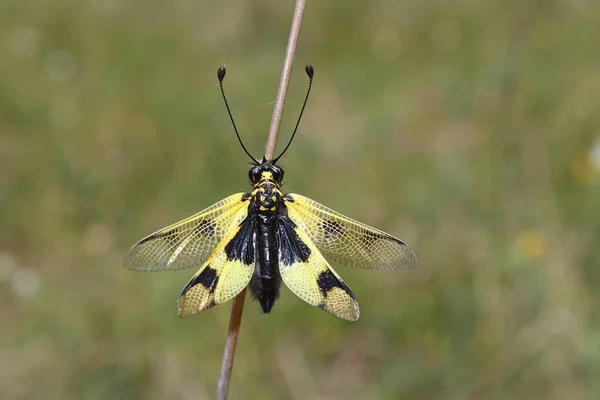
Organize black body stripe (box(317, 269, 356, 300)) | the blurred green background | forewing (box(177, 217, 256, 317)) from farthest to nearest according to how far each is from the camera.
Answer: the blurred green background, black body stripe (box(317, 269, 356, 300)), forewing (box(177, 217, 256, 317))

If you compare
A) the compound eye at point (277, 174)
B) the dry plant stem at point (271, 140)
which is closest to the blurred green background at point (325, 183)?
the compound eye at point (277, 174)

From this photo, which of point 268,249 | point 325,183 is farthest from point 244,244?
point 325,183

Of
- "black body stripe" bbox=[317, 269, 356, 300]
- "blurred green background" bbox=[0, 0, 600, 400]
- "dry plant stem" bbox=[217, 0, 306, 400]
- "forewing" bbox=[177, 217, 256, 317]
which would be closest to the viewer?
"dry plant stem" bbox=[217, 0, 306, 400]

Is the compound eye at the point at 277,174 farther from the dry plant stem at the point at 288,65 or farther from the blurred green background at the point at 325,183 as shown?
the blurred green background at the point at 325,183

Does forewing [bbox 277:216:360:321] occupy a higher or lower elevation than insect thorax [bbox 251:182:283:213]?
lower

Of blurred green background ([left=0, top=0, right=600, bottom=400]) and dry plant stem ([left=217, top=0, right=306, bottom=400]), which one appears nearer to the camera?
dry plant stem ([left=217, top=0, right=306, bottom=400])

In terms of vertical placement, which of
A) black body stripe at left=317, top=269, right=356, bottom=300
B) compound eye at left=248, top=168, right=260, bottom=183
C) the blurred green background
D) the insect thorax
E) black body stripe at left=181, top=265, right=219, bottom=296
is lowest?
black body stripe at left=181, top=265, right=219, bottom=296

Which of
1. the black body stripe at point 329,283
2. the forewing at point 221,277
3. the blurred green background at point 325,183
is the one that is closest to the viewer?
the forewing at point 221,277

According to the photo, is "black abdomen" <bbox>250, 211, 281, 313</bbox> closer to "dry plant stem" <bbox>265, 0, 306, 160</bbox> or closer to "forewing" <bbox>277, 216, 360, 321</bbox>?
"forewing" <bbox>277, 216, 360, 321</bbox>

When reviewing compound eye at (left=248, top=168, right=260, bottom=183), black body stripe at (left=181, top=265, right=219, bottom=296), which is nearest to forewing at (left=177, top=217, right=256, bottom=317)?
black body stripe at (left=181, top=265, right=219, bottom=296)
